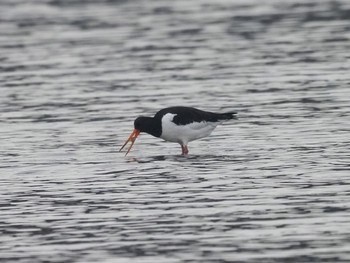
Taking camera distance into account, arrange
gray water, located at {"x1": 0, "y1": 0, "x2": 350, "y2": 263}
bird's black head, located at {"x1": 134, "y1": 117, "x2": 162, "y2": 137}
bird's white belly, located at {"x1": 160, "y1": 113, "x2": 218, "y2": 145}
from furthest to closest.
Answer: bird's black head, located at {"x1": 134, "y1": 117, "x2": 162, "y2": 137}
bird's white belly, located at {"x1": 160, "y1": 113, "x2": 218, "y2": 145}
gray water, located at {"x1": 0, "y1": 0, "x2": 350, "y2": 263}

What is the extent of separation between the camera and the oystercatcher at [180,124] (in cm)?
2191

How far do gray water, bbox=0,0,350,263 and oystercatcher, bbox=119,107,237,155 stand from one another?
0.37m

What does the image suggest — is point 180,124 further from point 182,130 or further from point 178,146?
point 178,146

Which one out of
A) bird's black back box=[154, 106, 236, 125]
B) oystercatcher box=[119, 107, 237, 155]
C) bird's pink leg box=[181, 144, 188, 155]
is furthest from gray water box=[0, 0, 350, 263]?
bird's black back box=[154, 106, 236, 125]

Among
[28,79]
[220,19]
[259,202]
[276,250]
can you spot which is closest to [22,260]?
[276,250]

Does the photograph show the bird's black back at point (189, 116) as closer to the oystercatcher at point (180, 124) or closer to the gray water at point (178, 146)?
the oystercatcher at point (180, 124)

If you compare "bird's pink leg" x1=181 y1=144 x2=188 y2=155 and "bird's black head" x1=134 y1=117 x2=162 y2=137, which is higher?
"bird's black head" x1=134 y1=117 x2=162 y2=137

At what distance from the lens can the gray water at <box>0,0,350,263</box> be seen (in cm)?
1481

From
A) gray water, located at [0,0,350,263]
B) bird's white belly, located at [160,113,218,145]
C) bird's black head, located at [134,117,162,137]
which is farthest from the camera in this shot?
bird's black head, located at [134,117,162,137]

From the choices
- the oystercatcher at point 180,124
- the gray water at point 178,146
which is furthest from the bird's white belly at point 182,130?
the gray water at point 178,146

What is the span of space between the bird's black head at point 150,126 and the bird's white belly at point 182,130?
10cm

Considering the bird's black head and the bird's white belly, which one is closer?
the bird's white belly

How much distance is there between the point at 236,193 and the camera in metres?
17.5

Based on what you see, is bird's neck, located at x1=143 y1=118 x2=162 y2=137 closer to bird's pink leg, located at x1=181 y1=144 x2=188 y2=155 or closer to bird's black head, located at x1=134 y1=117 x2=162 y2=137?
bird's black head, located at x1=134 y1=117 x2=162 y2=137
